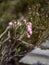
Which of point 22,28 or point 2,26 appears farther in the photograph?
point 2,26

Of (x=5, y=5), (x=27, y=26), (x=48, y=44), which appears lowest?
(x=5, y=5)

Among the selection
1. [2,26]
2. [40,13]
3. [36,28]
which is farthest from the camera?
[2,26]

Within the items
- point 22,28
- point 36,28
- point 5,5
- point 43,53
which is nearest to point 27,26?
point 22,28

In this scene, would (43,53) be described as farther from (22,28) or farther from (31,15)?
(31,15)

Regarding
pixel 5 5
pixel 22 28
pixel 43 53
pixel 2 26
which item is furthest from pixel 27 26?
pixel 5 5

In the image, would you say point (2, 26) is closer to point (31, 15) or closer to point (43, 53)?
point (31, 15)

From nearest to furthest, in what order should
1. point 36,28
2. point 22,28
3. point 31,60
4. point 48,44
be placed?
point 22,28
point 31,60
point 48,44
point 36,28

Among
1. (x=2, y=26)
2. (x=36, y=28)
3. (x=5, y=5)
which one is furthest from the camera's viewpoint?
(x=5, y=5)

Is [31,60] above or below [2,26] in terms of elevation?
above

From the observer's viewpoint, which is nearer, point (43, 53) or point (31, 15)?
point (43, 53)
